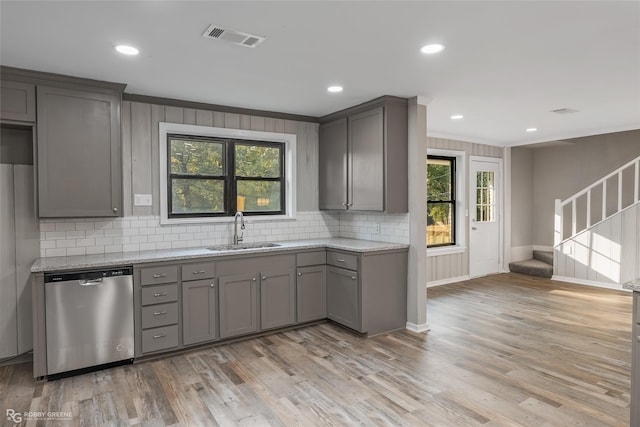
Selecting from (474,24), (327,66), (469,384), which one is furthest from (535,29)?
(469,384)

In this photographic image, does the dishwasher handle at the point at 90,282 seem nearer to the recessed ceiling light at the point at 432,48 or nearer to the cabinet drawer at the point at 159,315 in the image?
the cabinet drawer at the point at 159,315

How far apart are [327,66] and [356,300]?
227 cm

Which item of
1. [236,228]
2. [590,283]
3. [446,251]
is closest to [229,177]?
[236,228]

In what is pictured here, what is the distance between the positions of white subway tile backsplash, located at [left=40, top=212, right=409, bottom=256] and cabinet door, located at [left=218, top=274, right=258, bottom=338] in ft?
2.35

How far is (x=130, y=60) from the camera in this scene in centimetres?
298

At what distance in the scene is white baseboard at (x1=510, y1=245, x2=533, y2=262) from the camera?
7822 mm

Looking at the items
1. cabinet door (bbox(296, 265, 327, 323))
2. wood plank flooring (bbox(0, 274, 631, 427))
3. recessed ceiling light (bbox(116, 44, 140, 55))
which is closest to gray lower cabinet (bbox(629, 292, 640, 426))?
wood plank flooring (bbox(0, 274, 631, 427))

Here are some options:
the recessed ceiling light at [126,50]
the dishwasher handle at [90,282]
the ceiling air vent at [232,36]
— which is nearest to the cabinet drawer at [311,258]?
the dishwasher handle at [90,282]

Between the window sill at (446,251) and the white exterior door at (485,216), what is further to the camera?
the white exterior door at (485,216)

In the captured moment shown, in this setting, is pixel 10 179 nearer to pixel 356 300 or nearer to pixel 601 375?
pixel 356 300

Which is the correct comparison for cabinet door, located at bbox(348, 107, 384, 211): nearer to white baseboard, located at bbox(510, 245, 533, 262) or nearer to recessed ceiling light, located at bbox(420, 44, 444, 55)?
recessed ceiling light, located at bbox(420, 44, 444, 55)

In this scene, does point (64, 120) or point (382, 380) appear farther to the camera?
point (64, 120)

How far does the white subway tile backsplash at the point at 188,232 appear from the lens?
3.59 metres

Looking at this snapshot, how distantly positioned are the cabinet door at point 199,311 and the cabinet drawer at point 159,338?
9cm
